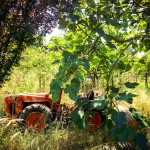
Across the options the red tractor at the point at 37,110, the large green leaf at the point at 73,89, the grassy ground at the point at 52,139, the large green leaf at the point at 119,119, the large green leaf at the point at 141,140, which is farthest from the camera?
the red tractor at the point at 37,110

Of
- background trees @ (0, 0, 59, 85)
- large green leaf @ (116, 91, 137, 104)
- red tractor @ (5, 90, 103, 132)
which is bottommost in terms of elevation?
red tractor @ (5, 90, 103, 132)

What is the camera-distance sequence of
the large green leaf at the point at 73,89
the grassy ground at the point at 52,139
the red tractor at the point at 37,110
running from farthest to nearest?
the red tractor at the point at 37,110 < the grassy ground at the point at 52,139 < the large green leaf at the point at 73,89

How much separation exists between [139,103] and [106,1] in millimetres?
6575

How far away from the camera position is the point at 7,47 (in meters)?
4.39

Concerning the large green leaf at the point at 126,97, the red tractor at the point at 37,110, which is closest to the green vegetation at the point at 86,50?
the large green leaf at the point at 126,97

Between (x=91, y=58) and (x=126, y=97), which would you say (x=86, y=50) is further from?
(x=126, y=97)

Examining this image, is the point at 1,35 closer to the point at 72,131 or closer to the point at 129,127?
the point at 72,131

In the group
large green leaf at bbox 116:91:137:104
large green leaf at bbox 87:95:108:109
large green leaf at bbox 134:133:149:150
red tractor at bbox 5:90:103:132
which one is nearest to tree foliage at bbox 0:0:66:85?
red tractor at bbox 5:90:103:132

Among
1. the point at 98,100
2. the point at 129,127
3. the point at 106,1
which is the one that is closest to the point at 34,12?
the point at 106,1

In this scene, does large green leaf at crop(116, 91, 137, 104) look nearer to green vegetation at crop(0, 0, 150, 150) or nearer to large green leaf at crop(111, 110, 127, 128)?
green vegetation at crop(0, 0, 150, 150)

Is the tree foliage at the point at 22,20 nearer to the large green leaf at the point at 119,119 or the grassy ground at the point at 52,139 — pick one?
the grassy ground at the point at 52,139

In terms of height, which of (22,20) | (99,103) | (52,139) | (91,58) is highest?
(22,20)

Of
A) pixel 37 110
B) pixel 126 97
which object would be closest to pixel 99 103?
pixel 126 97

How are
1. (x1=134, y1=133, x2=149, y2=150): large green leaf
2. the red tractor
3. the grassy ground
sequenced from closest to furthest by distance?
(x1=134, y1=133, x2=149, y2=150): large green leaf → the grassy ground → the red tractor
